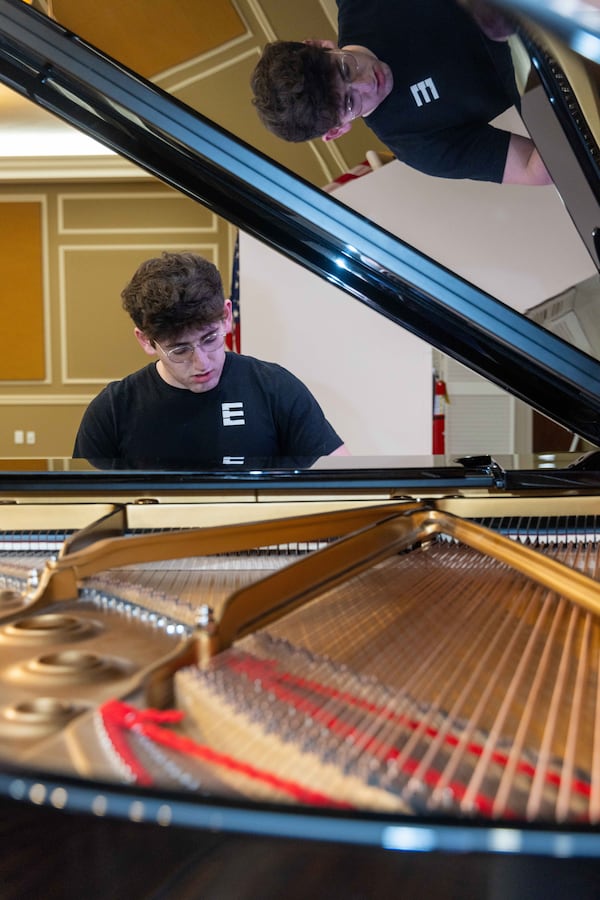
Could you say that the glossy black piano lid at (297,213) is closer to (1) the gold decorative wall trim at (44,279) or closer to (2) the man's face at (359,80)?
(2) the man's face at (359,80)

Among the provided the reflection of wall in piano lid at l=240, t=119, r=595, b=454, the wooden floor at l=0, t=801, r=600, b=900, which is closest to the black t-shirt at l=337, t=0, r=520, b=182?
the wooden floor at l=0, t=801, r=600, b=900

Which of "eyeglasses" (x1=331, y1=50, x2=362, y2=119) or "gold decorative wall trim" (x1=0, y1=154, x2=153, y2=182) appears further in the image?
"gold decorative wall trim" (x1=0, y1=154, x2=153, y2=182)

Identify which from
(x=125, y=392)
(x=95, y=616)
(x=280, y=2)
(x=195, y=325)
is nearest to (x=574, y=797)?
(x=95, y=616)

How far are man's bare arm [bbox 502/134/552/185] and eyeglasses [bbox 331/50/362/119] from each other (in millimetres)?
402

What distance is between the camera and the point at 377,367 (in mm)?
4387

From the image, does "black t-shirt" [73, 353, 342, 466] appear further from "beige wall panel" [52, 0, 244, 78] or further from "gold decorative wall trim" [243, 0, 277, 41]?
"beige wall panel" [52, 0, 244, 78]

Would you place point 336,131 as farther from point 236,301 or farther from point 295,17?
point 236,301

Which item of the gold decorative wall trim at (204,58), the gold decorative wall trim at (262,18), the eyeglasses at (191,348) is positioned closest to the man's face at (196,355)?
the eyeglasses at (191,348)

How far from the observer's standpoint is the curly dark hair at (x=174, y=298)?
234 centimetres

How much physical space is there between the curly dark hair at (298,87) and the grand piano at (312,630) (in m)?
0.67

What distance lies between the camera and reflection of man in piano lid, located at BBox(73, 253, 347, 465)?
7.76 ft

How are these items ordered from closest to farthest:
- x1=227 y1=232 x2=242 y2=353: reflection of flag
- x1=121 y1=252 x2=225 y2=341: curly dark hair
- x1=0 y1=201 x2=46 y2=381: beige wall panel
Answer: x1=121 y1=252 x2=225 y2=341: curly dark hair < x1=227 y1=232 x2=242 y2=353: reflection of flag < x1=0 y1=201 x2=46 y2=381: beige wall panel

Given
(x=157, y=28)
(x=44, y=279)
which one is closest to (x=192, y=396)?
(x=157, y=28)

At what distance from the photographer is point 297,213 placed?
59.8 inches
